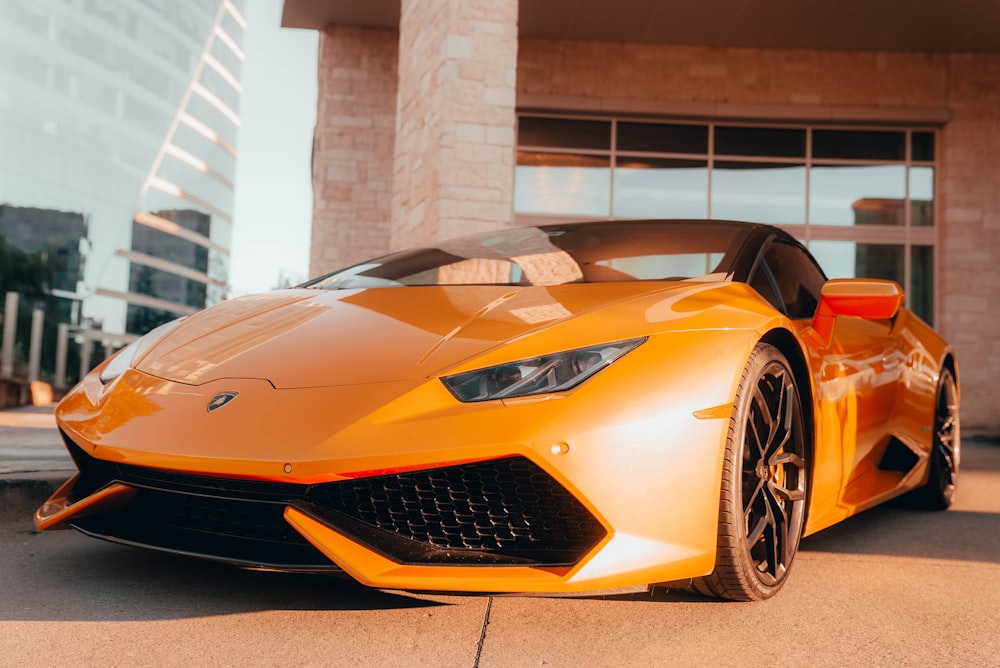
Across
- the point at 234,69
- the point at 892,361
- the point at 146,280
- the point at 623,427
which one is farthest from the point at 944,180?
the point at 234,69

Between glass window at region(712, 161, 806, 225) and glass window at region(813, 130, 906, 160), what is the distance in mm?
418

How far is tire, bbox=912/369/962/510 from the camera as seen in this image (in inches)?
162

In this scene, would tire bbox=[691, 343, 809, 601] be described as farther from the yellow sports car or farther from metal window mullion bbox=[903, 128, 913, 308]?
metal window mullion bbox=[903, 128, 913, 308]

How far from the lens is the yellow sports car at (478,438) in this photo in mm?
1920

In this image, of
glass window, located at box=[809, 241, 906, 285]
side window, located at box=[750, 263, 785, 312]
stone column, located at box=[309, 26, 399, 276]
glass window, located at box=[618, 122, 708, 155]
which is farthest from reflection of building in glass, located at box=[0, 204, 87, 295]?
side window, located at box=[750, 263, 785, 312]

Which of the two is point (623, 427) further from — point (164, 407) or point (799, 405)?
point (164, 407)

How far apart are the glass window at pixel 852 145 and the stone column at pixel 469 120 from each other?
22.8ft

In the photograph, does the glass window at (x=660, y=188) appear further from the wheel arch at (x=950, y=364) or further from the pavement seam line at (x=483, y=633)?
the pavement seam line at (x=483, y=633)

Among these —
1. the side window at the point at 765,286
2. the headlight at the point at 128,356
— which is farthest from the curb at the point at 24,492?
the side window at the point at 765,286

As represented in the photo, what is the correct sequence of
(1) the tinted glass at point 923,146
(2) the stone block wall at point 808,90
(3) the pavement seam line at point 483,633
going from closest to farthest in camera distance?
(3) the pavement seam line at point 483,633 → (2) the stone block wall at point 808,90 → (1) the tinted glass at point 923,146

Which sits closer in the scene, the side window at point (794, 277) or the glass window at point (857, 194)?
the side window at point (794, 277)

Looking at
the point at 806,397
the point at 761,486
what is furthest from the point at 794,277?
the point at 761,486

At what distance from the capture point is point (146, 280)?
6944cm

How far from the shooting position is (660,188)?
41.1 ft
